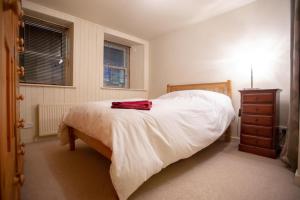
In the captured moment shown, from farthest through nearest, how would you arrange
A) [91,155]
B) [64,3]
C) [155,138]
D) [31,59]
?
[31,59] < [64,3] < [91,155] < [155,138]

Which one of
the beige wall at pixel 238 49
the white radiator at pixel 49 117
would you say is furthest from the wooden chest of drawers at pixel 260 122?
the white radiator at pixel 49 117

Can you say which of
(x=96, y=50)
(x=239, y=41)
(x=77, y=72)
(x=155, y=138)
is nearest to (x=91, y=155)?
(x=155, y=138)

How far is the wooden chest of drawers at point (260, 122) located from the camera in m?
2.06

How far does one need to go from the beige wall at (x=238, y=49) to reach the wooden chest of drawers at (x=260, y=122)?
1.60 ft

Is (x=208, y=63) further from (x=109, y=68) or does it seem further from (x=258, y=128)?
(x=109, y=68)

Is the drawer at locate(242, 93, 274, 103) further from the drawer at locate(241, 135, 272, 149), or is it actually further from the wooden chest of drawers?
the drawer at locate(241, 135, 272, 149)

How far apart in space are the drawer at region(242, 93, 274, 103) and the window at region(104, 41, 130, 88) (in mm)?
3163

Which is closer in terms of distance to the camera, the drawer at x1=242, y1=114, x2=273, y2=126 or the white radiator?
the drawer at x1=242, y1=114, x2=273, y2=126

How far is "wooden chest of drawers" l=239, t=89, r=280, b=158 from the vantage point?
6.76 ft

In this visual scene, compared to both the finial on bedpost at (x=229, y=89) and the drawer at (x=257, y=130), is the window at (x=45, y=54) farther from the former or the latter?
the drawer at (x=257, y=130)

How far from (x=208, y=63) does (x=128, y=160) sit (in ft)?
9.04

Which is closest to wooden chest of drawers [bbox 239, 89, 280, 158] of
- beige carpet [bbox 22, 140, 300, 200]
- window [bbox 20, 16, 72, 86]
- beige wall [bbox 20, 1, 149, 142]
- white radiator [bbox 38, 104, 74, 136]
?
beige carpet [bbox 22, 140, 300, 200]

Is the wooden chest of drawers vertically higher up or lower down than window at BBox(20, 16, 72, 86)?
lower down

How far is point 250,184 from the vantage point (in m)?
1.44
